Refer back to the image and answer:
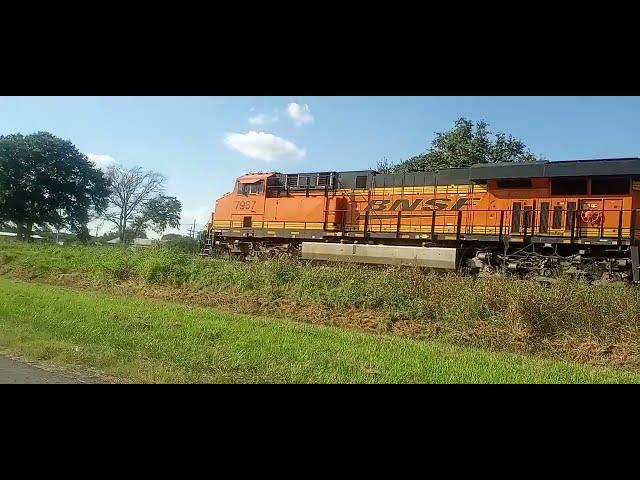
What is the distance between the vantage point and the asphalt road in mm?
5277

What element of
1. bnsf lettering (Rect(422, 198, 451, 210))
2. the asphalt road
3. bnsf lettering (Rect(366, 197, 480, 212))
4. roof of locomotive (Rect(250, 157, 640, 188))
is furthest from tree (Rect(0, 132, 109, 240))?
the asphalt road

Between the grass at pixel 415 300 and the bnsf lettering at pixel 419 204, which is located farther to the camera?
the bnsf lettering at pixel 419 204

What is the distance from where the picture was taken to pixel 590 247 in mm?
13656

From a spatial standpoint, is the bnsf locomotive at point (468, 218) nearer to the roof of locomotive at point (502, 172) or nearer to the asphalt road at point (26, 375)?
the roof of locomotive at point (502, 172)

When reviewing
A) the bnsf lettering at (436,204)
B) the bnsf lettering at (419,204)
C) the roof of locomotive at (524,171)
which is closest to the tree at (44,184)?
the bnsf lettering at (419,204)

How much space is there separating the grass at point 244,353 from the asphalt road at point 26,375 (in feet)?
1.30

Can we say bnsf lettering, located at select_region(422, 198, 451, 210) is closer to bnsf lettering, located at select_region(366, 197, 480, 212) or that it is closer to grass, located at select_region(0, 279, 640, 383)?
bnsf lettering, located at select_region(366, 197, 480, 212)

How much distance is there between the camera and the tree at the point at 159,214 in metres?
53.0

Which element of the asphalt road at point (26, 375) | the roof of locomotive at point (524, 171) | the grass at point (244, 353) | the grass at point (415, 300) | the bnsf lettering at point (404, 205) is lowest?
the asphalt road at point (26, 375)

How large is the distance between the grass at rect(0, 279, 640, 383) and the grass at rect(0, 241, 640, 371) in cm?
89

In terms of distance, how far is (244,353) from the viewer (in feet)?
22.3

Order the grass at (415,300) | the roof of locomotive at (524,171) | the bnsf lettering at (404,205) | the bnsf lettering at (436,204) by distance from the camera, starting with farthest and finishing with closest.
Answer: the bnsf lettering at (404,205) < the bnsf lettering at (436,204) < the roof of locomotive at (524,171) < the grass at (415,300)
